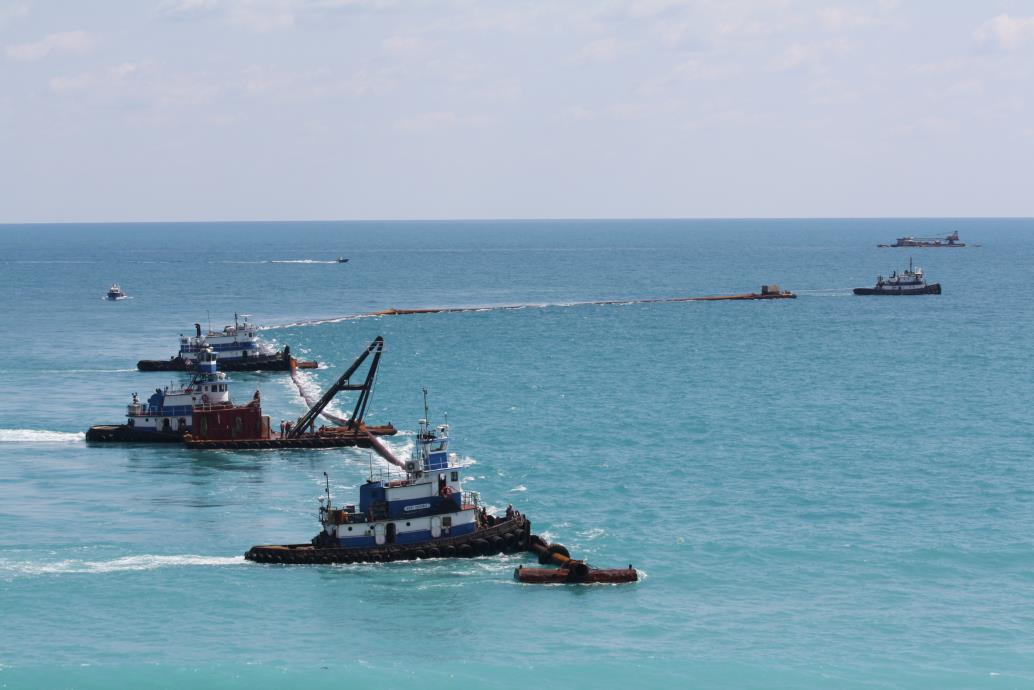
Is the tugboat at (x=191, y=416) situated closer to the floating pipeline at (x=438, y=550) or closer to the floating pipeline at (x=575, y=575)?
the floating pipeline at (x=438, y=550)

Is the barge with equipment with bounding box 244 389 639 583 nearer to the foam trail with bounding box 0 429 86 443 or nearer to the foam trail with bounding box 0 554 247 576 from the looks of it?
the foam trail with bounding box 0 554 247 576

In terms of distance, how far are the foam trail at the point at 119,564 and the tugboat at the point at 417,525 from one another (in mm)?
2032

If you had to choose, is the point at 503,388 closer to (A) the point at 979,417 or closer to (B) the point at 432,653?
(A) the point at 979,417

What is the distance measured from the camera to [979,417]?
10819cm

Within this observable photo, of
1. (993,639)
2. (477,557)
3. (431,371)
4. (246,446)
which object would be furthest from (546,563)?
(431,371)

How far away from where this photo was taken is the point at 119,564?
6881 centimetres

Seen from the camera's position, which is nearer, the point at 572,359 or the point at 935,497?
the point at 935,497

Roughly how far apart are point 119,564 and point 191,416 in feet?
130

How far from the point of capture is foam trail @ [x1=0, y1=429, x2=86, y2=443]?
10300 centimetres

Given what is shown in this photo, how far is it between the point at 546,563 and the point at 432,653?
12.1m

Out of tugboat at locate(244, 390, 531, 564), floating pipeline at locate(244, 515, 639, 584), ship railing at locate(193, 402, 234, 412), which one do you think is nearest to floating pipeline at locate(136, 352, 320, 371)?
ship railing at locate(193, 402, 234, 412)

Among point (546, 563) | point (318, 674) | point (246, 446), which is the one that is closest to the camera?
→ point (318, 674)

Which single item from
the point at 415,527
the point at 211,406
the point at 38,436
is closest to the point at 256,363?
the point at 211,406

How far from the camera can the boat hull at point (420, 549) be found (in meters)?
69.1
